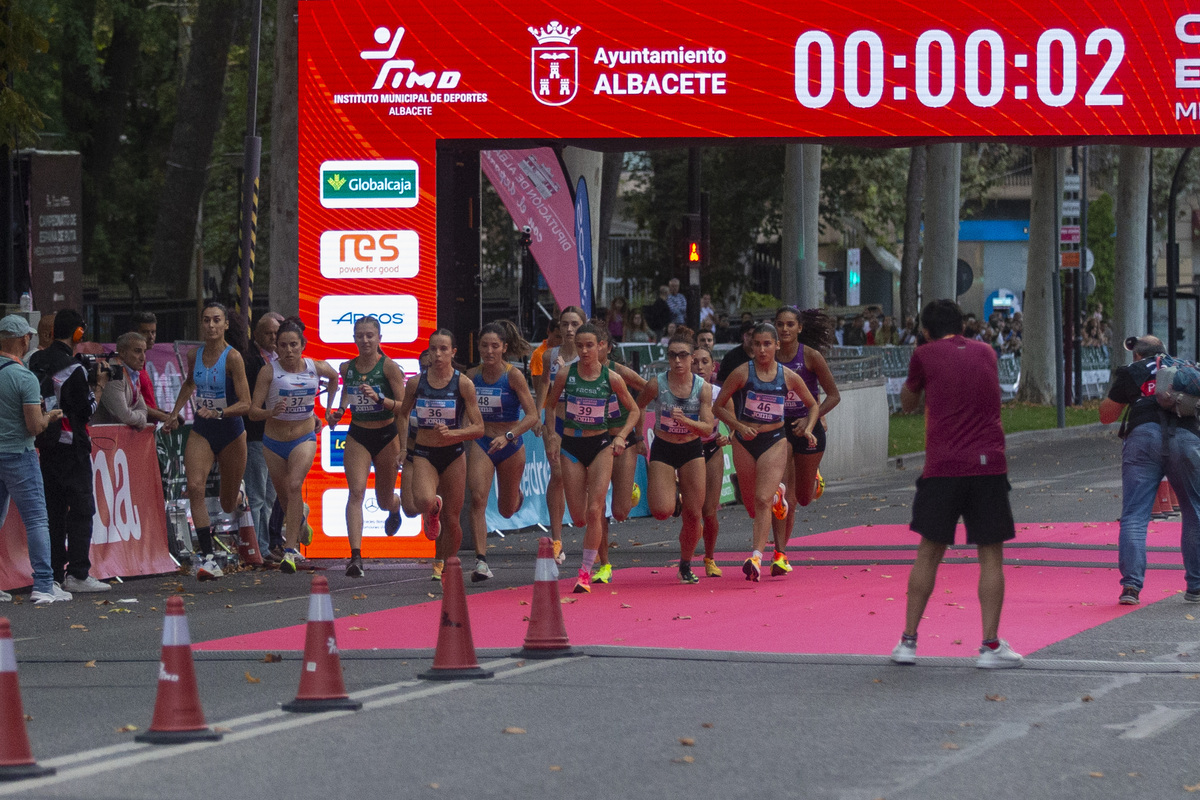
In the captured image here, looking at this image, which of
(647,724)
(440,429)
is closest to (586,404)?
(440,429)

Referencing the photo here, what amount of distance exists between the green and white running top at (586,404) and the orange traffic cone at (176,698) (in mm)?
5768

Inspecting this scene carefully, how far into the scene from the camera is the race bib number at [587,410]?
43.2 feet

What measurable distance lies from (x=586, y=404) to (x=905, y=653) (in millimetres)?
4079

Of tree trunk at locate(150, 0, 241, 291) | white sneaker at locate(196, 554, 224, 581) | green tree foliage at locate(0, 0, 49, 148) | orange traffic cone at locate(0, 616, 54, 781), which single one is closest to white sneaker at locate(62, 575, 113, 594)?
white sneaker at locate(196, 554, 224, 581)

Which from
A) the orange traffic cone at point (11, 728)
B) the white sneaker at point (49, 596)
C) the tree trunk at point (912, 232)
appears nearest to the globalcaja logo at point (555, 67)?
the white sneaker at point (49, 596)

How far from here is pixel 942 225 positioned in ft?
126

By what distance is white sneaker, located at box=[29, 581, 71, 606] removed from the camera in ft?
43.4

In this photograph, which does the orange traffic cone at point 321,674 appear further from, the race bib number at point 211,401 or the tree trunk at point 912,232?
the tree trunk at point 912,232

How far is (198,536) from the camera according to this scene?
48.3 feet

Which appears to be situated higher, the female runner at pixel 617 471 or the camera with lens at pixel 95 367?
the camera with lens at pixel 95 367

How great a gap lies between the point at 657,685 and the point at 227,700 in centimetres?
208

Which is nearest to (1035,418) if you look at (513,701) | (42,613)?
(42,613)

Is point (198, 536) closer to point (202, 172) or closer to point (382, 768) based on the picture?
point (382, 768)

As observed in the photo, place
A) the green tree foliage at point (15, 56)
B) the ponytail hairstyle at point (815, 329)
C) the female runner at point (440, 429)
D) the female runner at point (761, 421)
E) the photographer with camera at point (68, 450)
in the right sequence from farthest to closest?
the green tree foliage at point (15, 56) < the ponytail hairstyle at point (815, 329) < the photographer with camera at point (68, 450) < the female runner at point (440, 429) < the female runner at point (761, 421)
